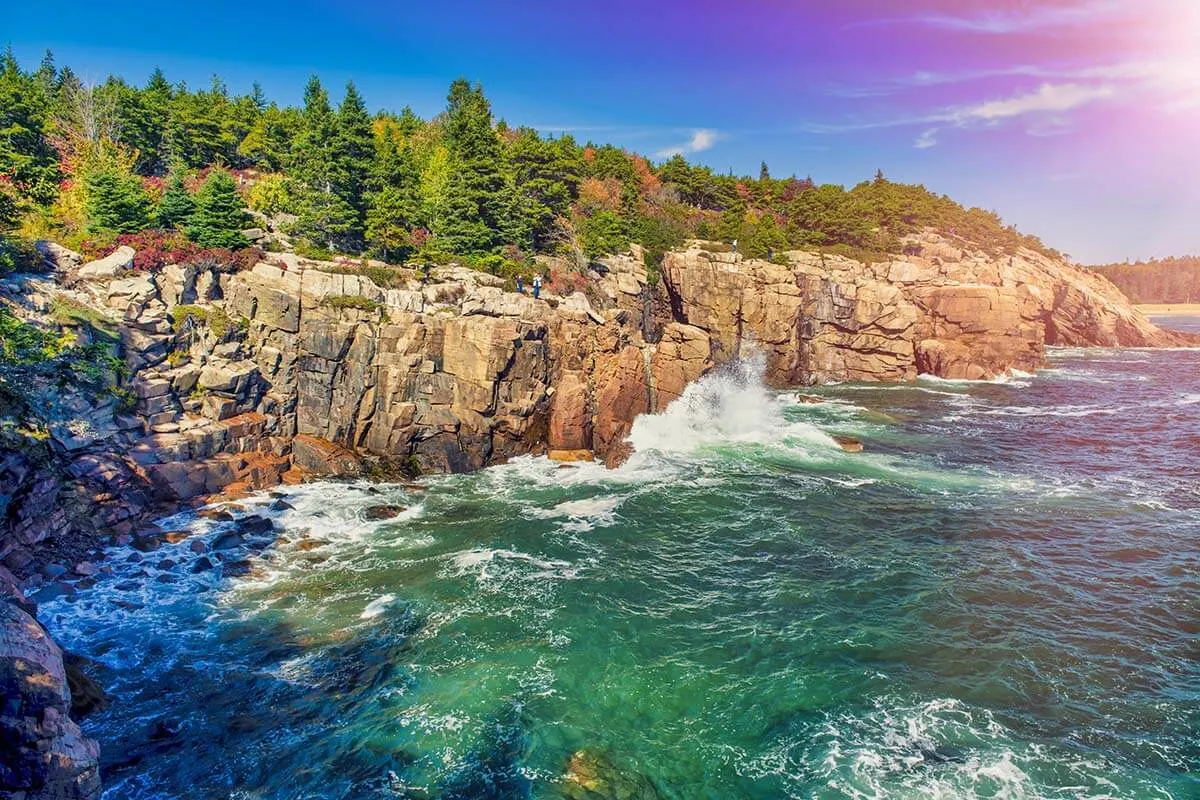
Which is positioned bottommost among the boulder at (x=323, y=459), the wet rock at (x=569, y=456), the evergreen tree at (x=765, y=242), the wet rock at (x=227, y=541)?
the wet rock at (x=227, y=541)

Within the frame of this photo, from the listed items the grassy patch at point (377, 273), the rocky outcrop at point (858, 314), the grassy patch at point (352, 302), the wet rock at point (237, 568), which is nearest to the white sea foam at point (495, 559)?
the wet rock at point (237, 568)

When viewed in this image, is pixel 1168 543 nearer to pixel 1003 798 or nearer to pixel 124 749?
pixel 1003 798

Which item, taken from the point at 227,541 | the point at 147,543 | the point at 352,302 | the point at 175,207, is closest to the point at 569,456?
the point at 352,302

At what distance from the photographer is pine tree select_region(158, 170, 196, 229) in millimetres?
43000

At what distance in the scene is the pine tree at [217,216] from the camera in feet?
136

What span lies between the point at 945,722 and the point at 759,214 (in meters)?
87.4

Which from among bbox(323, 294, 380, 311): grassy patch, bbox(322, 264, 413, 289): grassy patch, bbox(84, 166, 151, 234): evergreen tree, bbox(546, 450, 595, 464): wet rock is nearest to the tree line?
bbox(84, 166, 151, 234): evergreen tree

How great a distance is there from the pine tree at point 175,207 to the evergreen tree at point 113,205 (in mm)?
1259

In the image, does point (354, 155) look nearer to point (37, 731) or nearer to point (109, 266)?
point (109, 266)

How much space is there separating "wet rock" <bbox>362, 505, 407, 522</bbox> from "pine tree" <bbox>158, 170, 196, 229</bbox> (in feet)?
86.8

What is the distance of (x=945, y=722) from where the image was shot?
57.1 feet

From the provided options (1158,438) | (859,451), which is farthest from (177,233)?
(1158,438)

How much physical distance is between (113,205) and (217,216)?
5.83 m

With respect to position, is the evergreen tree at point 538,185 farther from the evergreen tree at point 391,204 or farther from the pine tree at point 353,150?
the pine tree at point 353,150
